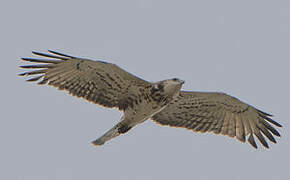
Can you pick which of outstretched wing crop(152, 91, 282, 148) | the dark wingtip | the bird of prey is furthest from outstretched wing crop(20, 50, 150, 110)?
the dark wingtip

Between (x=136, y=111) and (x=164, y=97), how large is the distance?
2.18 feet

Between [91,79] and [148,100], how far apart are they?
51.3 inches

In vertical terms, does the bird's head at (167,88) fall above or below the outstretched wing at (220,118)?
above

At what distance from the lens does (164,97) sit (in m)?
12.9

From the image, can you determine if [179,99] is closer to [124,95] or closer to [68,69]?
[124,95]

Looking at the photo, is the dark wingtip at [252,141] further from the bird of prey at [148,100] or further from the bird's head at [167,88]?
the bird's head at [167,88]

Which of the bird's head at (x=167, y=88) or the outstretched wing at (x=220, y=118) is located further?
the outstretched wing at (x=220, y=118)

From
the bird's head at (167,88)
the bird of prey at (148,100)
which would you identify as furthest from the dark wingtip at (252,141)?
the bird's head at (167,88)

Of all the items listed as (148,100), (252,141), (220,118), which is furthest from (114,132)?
(252,141)

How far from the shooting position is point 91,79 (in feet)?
43.8

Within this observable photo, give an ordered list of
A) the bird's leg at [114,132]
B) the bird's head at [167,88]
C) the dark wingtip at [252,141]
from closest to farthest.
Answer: the bird's head at [167,88]
the bird's leg at [114,132]
the dark wingtip at [252,141]

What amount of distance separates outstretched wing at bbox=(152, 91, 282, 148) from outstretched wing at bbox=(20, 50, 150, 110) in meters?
1.00

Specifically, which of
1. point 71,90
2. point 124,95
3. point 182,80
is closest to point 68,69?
point 71,90

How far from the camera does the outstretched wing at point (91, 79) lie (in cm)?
1298
